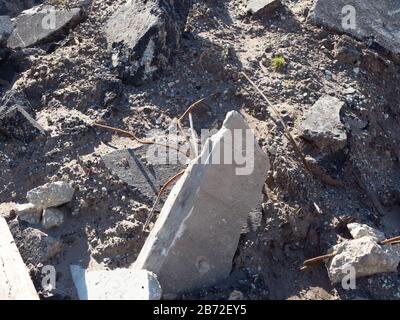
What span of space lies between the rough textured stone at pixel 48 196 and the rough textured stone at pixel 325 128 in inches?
72.4

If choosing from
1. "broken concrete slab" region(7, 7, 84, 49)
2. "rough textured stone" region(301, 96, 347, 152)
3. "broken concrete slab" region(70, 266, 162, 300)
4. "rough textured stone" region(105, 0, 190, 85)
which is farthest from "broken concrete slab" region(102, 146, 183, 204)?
"broken concrete slab" region(7, 7, 84, 49)

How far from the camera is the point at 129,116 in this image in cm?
477

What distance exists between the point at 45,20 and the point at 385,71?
3.12 m

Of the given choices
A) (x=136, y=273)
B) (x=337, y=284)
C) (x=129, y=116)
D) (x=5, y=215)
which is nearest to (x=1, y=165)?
(x=5, y=215)

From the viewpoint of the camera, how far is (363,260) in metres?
3.87

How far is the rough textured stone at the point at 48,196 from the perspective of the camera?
4.18 meters

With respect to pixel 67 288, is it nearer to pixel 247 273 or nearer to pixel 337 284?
pixel 247 273

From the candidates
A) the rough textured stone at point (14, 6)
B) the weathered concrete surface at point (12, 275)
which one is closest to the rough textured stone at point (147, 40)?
the rough textured stone at point (14, 6)

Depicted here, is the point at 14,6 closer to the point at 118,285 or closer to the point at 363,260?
the point at 118,285

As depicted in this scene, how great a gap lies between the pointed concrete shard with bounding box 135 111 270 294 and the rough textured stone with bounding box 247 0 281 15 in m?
2.11

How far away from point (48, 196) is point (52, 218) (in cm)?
16

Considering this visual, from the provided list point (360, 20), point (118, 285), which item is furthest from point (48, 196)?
point (360, 20)
